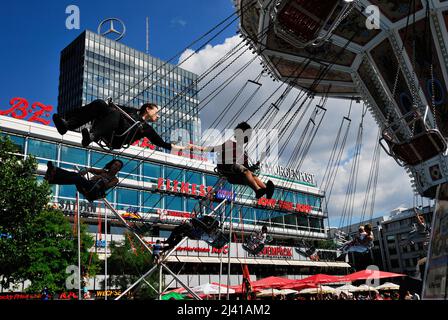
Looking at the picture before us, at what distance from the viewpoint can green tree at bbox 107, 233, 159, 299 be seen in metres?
33.5

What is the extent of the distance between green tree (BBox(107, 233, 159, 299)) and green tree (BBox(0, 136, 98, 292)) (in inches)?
315

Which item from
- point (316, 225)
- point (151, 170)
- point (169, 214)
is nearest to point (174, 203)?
point (169, 214)

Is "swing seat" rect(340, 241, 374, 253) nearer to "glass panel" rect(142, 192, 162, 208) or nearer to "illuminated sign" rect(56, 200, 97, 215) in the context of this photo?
"illuminated sign" rect(56, 200, 97, 215)

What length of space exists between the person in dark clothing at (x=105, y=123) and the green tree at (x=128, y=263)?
27374 mm

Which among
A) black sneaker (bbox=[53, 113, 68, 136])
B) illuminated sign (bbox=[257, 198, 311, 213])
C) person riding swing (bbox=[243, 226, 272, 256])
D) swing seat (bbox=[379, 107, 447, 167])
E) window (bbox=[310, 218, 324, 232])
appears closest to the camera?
black sneaker (bbox=[53, 113, 68, 136])

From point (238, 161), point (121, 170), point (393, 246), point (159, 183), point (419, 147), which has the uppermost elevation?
point (121, 170)

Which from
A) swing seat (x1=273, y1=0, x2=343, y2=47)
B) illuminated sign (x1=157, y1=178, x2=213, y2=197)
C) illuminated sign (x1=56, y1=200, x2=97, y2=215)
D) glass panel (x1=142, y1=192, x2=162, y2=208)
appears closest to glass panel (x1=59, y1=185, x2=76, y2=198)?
illuminated sign (x1=56, y1=200, x2=97, y2=215)

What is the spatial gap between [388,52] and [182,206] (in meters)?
34.6

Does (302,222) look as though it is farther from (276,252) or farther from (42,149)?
(42,149)

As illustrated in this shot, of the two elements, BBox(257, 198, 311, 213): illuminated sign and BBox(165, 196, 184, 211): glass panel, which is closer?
BBox(165, 196, 184, 211): glass panel

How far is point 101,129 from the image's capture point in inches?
276

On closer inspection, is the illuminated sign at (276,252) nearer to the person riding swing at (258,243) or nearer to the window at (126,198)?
the window at (126,198)

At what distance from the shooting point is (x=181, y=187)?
46125 mm
